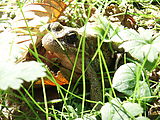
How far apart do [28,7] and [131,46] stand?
1213mm

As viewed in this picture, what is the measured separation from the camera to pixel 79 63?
2.11m

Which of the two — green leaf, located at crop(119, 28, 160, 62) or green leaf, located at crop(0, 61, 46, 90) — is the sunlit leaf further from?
green leaf, located at crop(0, 61, 46, 90)

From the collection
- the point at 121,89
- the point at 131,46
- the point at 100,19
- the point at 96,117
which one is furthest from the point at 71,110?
the point at 100,19

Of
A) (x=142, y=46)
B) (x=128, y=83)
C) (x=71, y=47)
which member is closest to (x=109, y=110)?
(x=128, y=83)

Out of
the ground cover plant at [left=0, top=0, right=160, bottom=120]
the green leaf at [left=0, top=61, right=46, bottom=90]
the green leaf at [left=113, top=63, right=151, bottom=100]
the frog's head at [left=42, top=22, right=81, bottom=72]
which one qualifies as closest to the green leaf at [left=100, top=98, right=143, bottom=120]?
the ground cover plant at [left=0, top=0, right=160, bottom=120]

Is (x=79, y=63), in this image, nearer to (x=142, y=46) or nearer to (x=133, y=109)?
(x=142, y=46)

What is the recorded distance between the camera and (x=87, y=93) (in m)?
2.00

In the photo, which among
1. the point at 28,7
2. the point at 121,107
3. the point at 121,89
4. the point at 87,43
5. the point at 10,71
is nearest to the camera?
the point at 10,71

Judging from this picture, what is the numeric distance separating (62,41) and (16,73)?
3.38 feet

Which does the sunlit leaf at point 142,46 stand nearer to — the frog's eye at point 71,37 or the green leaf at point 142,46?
the green leaf at point 142,46

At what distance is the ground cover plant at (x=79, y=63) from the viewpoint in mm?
1378

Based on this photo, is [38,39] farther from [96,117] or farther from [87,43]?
[96,117]

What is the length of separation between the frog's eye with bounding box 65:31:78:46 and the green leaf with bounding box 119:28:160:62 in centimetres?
46

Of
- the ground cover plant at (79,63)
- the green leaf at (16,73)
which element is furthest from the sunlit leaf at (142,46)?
the green leaf at (16,73)
